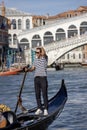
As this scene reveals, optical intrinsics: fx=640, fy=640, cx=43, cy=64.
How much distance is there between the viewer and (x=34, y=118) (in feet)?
14.2

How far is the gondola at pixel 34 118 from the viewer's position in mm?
4035

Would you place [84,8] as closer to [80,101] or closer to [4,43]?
[4,43]

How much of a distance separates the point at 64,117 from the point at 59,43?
17.1m

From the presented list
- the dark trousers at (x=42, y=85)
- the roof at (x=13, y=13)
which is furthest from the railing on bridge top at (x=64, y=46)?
the dark trousers at (x=42, y=85)

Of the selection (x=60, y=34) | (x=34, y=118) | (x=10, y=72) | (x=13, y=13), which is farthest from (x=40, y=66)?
(x=13, y=13)

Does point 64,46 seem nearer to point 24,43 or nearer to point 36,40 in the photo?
point 36,40

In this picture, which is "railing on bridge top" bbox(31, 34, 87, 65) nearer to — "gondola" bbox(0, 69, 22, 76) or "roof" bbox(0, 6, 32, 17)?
"gondola" bbox(0, 69, 22, 76)

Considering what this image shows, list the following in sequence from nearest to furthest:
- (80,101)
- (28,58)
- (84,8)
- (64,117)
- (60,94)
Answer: (60,94) → (64,117) → (80,101) → (28,58) → (84,8)

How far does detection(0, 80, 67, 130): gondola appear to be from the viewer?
4.04 meters

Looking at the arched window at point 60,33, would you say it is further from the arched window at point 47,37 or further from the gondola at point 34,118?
the gondola at point 34,118

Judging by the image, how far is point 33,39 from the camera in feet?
82.5

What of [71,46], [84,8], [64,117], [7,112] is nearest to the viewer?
[7,112]

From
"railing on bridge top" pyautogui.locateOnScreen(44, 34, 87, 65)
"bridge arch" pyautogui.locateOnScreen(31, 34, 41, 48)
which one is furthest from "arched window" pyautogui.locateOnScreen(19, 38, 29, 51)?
"railing on bridge top" pyautogui.locateOnScreen(44, 34, 87, 65)

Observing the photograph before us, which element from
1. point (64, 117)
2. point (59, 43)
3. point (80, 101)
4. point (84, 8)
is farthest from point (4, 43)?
point (64, 117)
